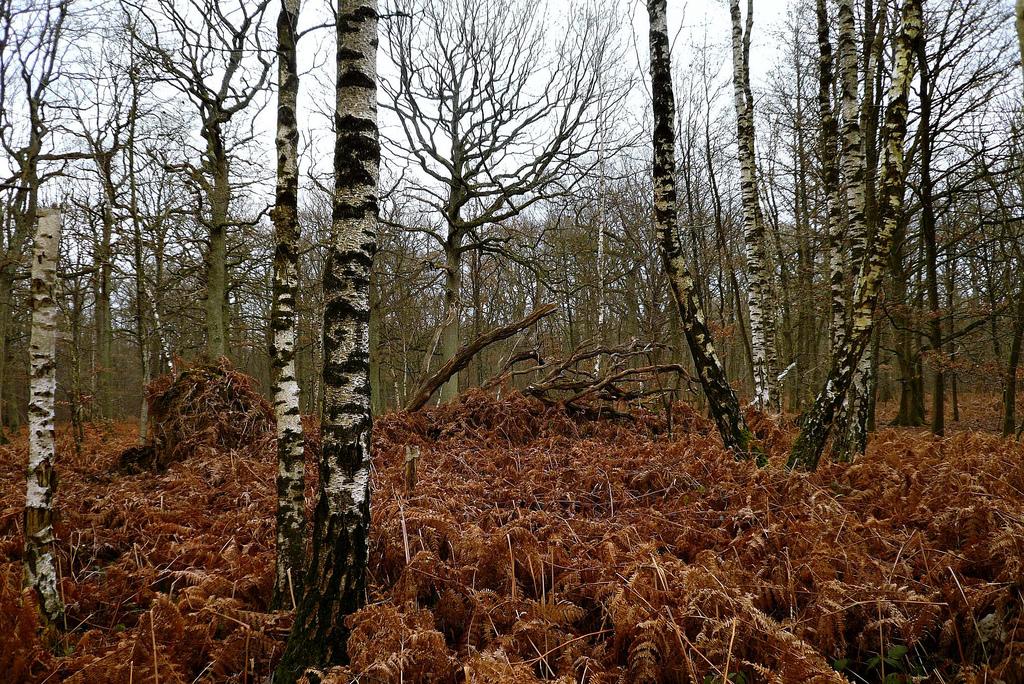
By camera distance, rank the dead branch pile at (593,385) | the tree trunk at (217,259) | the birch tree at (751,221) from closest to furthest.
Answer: the dead branch pile at (593,385) → the birch tree at (751,221) → the tree trunk at (217,259)

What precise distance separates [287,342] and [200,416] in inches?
192

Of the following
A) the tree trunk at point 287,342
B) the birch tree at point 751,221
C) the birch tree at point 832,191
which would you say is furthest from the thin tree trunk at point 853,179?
the tree trunk at point 287,342

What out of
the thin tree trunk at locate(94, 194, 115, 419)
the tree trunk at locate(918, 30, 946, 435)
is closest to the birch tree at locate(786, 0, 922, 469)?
the tree trunk at locate(918, 30, 946, 435)

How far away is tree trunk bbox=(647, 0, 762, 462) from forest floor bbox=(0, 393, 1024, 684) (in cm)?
48

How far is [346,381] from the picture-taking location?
Answer: 267 centimetres

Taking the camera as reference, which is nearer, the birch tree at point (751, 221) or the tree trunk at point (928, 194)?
the tree trunk at point (928, 194)

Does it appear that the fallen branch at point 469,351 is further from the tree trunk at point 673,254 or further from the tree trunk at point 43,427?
the tree trunk at point 43,427

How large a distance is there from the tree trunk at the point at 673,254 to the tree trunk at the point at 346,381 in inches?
149

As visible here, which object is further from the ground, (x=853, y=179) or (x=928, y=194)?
(x=928, y=194)

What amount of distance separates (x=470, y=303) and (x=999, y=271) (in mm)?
14626

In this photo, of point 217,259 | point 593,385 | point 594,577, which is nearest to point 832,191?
point 593,385

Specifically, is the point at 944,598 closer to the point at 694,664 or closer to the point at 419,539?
the point at 694,664

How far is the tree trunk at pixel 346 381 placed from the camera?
2557 mm

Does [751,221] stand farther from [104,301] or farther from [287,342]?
[104,301]
